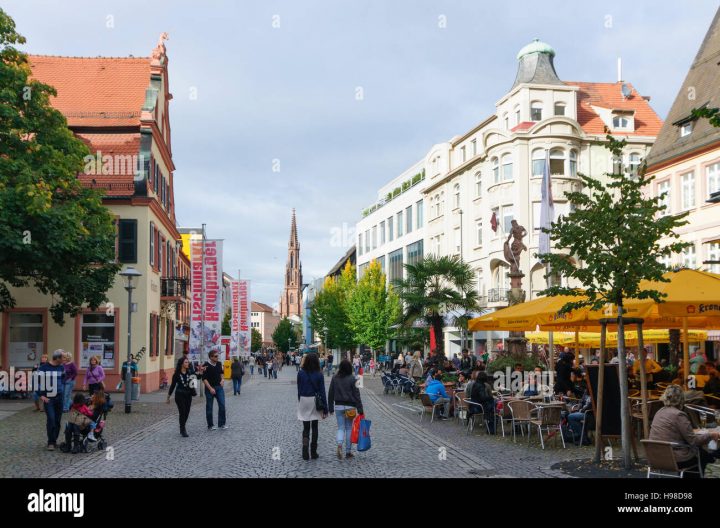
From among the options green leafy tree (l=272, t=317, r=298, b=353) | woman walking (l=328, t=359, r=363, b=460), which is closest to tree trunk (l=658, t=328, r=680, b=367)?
woman walking (l=328, t=359, r=363, b=460)

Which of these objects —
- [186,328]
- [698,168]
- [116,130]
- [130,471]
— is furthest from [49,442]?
[186,328]

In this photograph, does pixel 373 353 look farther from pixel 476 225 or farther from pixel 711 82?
pixel 711 82

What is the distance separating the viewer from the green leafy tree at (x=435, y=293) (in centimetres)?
3091

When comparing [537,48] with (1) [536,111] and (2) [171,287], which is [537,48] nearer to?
(1) [536,111]

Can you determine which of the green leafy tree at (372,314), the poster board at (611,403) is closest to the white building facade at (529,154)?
the green leafy tree at (372,314)

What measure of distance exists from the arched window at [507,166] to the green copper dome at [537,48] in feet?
24.6

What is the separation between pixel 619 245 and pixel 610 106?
150 feet

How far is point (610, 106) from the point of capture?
54.6 metres

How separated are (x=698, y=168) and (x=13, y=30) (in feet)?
85.6

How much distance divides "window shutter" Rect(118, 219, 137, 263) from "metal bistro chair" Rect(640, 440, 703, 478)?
2606 cm

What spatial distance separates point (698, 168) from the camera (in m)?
34.5

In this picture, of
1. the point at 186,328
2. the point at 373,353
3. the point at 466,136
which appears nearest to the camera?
the point at 186,328

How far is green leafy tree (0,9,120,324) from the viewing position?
885 inches

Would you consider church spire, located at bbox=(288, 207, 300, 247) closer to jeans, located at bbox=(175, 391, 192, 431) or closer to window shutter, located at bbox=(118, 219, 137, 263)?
window shutter, located at bbox=(118, 219, 137, 263)
